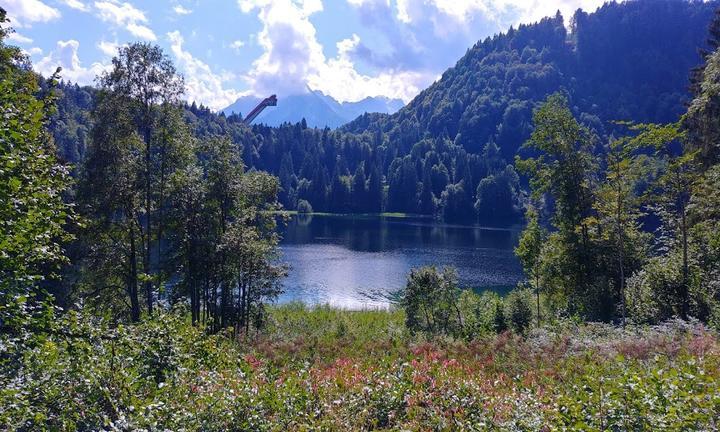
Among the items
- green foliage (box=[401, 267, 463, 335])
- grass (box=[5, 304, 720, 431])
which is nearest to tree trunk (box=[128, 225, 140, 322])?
grass (box=[5, 304, 720, 431])

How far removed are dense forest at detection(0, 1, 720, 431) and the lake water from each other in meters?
10.7

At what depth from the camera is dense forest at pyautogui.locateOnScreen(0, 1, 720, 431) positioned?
572cm

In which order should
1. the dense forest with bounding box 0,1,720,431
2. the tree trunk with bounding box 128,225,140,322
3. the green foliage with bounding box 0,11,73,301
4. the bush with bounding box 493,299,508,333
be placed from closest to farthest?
the dense forest with bounding box 0,1,720,431, the green foliage with bounding box 0,11,73,301, the tree trunk with bounding box 128,225,140,322, the bush with bounding box 493,299,508,333

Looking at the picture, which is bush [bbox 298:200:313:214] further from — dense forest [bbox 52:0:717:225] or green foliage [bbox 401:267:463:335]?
green foliage [bbox 401:267:463:335]

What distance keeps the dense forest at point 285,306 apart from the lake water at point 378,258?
1067 centimetres

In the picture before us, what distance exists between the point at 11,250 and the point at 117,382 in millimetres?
2256

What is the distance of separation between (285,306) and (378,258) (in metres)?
28.3

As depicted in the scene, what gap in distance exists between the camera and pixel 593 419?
16.6ft

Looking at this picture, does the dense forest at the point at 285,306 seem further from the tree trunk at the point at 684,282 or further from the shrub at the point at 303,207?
the shrub at the point at 303,207

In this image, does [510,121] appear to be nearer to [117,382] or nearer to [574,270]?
[574,270]

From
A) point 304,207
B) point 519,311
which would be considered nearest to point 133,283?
point 519,311

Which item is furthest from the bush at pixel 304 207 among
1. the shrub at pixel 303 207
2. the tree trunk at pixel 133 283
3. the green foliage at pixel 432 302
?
the tree trunk at pixel 133 283

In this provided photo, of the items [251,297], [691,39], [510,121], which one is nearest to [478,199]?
[510,121]

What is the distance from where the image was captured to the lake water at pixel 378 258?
43.8 m
